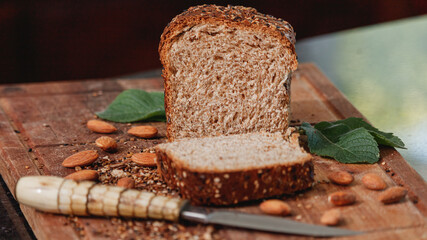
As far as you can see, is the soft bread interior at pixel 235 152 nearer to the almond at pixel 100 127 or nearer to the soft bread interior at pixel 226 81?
the soft bread interior at pixel 226 81

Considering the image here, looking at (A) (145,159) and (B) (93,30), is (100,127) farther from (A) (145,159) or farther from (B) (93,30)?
(B) (93,30)

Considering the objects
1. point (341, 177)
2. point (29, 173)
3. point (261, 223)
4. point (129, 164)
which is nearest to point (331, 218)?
point (261, 223)

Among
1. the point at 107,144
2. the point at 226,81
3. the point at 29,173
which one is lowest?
the point at 29,173

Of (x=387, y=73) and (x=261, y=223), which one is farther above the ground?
(x=387, y=73)

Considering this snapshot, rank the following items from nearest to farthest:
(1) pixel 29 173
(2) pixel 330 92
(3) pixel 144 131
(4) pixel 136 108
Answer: (1) pixel 29 173 → (3) pixel 144 131 → (4) pixel 136 108 → (2) pixel 330 92

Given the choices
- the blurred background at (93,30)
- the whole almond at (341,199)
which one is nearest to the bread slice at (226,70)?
the whole almond at (341,199)

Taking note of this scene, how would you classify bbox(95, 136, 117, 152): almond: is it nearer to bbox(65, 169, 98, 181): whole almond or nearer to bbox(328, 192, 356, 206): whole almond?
bbox(65, 169, 98, 181): whole almond

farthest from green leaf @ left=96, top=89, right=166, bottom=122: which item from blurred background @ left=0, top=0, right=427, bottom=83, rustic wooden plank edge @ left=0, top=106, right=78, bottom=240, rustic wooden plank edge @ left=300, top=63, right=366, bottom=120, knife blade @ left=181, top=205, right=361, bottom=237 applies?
blurred background @ left=0, top=0, right=427, bottom=83
